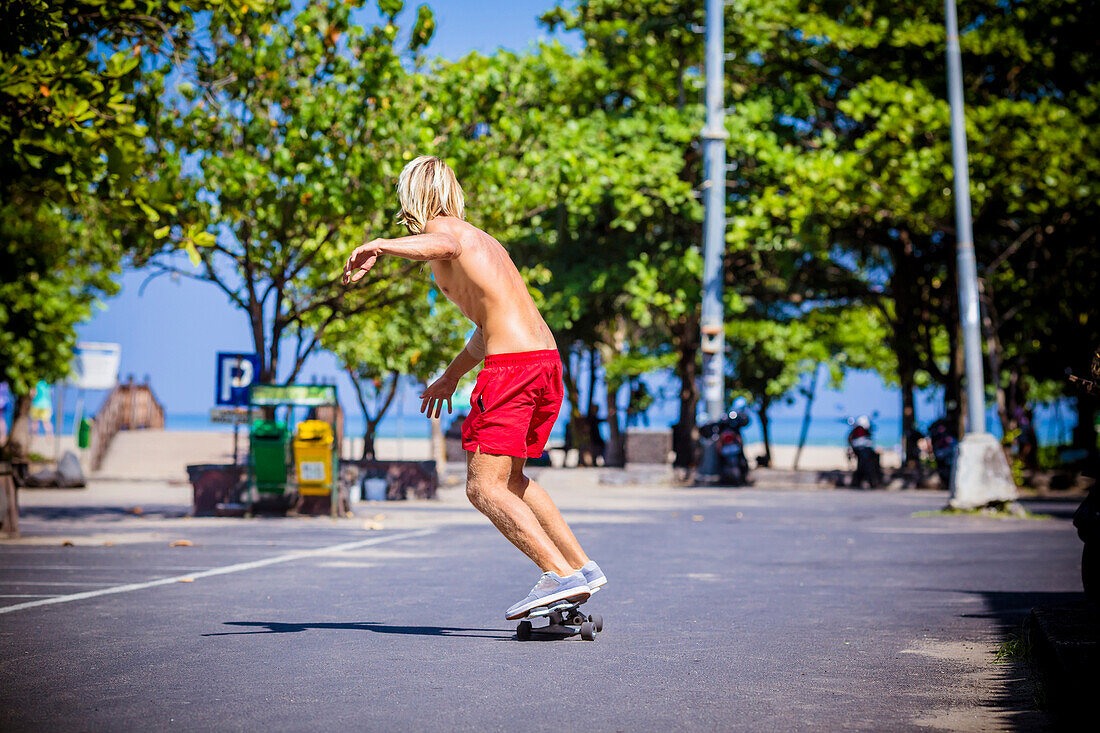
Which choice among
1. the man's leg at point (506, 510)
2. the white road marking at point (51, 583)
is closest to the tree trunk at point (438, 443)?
the white road marking at point (51, 583)

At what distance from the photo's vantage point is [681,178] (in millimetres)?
27469

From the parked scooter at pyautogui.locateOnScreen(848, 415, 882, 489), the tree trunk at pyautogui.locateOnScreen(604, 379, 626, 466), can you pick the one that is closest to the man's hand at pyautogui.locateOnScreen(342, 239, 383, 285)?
the parked scooter at pyautogui.locateOnScreen(848, 415, 882, 489)

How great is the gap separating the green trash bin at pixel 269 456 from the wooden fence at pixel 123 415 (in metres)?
17.7

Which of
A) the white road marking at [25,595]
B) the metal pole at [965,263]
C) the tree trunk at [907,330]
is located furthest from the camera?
the tree trunk at [907,330]

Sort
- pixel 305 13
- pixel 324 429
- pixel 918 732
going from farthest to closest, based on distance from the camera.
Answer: pixel 305 13 → pixel 324 429 → pixel 918 732

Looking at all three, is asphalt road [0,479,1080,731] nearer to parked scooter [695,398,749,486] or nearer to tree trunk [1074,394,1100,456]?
parked scooter [695,398,749,486]

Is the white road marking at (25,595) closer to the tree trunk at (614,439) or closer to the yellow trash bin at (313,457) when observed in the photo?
the yellow trash bin at (313,457)

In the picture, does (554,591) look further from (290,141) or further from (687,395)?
Result: (687,395)

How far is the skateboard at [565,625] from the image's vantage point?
5316mm

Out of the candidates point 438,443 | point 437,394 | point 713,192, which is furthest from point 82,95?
point 438,443

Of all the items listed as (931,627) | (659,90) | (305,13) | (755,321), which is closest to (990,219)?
(659,90)

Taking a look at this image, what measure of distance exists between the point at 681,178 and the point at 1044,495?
10.5 metres

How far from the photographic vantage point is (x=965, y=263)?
1650 cm

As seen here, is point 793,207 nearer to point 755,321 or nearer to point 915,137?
point 915,137
